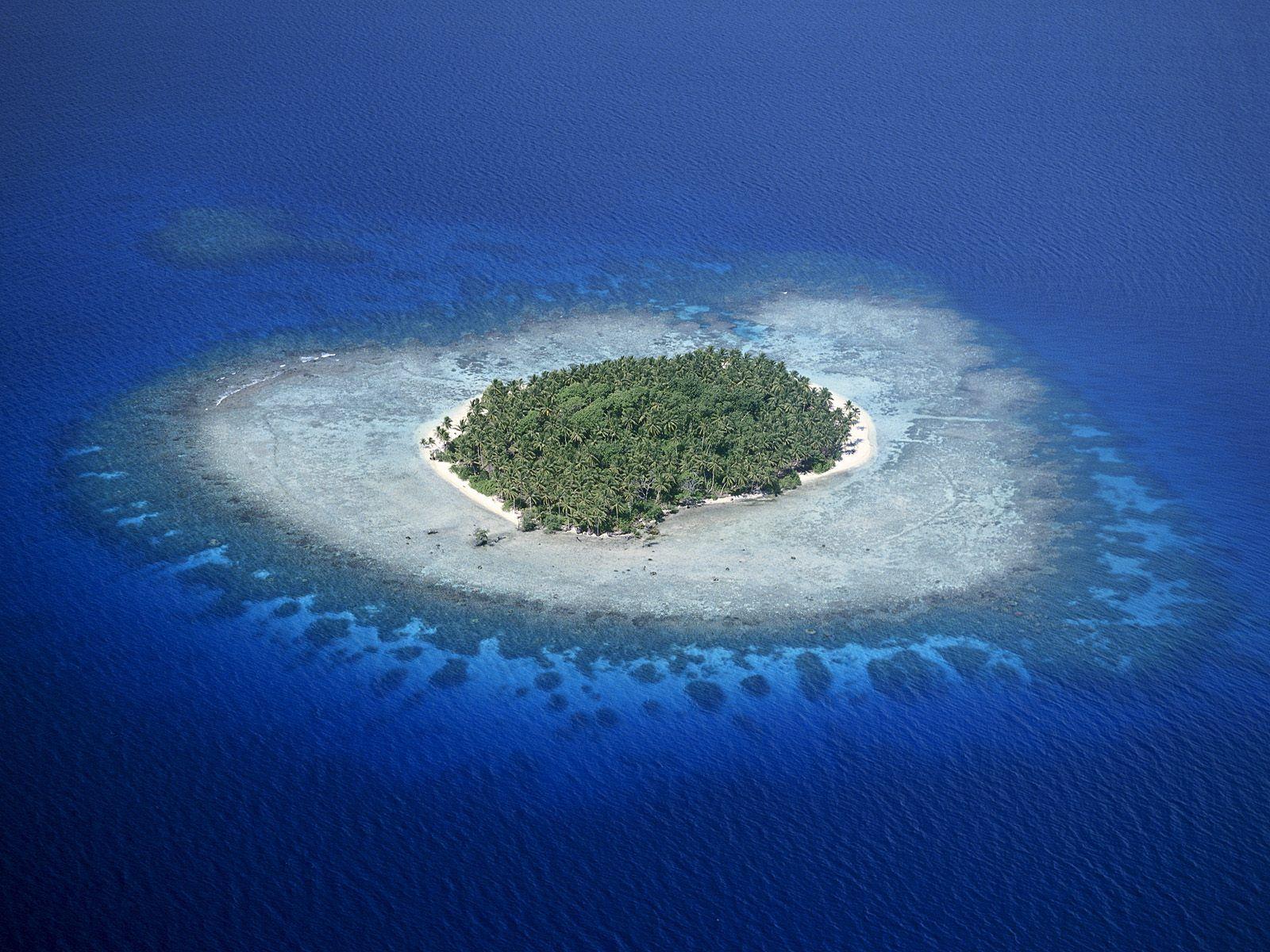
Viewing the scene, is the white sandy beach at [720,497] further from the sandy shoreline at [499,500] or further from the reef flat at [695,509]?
the reef flat at [695,509]

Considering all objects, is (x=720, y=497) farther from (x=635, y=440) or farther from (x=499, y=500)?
(x=499, y=500)

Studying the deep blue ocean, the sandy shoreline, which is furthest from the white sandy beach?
the deep blue ocean

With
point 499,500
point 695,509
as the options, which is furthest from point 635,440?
point 499,500

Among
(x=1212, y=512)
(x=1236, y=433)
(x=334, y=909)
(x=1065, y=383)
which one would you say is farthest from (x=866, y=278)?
(x=334, y=909)

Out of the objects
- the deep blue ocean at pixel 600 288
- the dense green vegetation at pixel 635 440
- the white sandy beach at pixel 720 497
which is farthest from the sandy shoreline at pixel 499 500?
the deep blue ocean at pixel 600 288

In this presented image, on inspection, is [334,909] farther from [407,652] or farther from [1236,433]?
[1236,433]

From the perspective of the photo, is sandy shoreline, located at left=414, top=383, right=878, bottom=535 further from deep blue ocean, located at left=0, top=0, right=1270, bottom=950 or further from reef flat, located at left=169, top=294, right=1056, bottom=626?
deep blue ocean, located at left=0, top=0, right=1270, bottom=950
